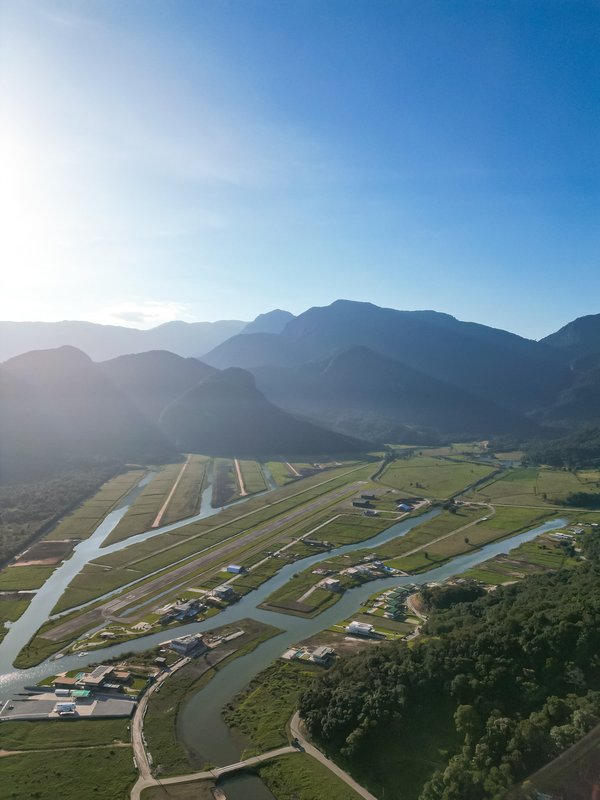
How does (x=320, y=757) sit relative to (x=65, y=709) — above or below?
above

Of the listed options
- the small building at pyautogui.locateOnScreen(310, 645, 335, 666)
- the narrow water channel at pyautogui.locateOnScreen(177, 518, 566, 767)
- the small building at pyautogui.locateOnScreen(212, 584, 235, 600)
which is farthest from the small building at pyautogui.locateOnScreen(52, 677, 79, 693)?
the small building at pyautogui.locateOnScreen(212, 584, 235, 600)

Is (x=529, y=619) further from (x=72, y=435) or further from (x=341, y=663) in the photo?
(x=72, y=435)

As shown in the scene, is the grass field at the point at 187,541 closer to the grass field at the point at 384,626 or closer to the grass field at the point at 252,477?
the grass field at the point at 252,477

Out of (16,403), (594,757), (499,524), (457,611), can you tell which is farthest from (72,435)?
(594,757)

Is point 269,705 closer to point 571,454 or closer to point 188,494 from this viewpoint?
point 188,494

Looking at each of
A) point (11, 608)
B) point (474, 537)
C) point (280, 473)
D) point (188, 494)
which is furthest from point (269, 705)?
point (280, 473)

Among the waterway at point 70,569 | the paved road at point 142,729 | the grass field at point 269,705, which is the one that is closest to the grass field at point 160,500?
the waterway at point 70,569

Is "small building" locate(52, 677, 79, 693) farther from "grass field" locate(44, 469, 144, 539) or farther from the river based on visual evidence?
"grass field" locate(44, 469, 144, 539)
